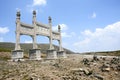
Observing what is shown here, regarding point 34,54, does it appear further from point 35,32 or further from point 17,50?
point 17,50

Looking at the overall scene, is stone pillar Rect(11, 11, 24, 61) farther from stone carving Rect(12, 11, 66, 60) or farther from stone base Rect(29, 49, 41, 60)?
stone base Rect(29, 49, 41, 60)

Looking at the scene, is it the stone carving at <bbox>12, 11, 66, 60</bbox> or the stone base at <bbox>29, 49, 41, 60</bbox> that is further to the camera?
the stone base at <bbox>29, 49, 41, 60</bbox>

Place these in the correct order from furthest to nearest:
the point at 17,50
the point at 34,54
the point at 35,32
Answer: the point at 35,32
the point at 34,54
the point at 17,50

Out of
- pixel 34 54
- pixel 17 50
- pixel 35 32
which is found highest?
pixel 35 32

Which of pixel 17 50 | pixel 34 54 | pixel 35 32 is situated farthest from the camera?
pixel 35 32

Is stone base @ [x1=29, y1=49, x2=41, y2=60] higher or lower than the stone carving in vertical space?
lower

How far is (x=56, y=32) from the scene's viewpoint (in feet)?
135

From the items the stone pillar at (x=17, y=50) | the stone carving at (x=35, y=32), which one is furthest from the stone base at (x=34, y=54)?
the stone pillar at (x=17, y=50)

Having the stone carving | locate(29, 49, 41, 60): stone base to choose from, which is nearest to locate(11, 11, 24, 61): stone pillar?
the stone carving

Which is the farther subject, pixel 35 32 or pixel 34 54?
pixel 35 32

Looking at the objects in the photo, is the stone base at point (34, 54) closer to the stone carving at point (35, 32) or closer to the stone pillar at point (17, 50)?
the stone carving at point (35, 32)

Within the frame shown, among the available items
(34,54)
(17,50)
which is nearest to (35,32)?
(34,54)

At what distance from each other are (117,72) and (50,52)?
2194cm

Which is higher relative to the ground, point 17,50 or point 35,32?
point 35,32
